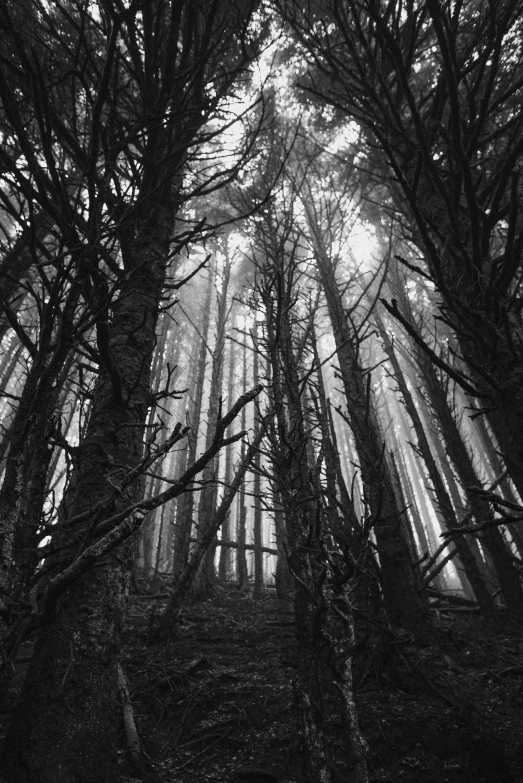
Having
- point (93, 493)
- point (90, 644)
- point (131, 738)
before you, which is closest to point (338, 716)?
point (131, 738)

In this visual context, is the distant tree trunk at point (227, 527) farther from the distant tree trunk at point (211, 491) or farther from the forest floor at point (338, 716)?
the forest floor at point (338, 716)

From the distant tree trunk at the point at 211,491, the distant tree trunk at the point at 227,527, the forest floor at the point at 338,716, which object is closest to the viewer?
the forest floor at the point at 338,716

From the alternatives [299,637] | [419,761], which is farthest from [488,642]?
[299,637]

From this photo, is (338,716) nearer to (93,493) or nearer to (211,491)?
(93,493)

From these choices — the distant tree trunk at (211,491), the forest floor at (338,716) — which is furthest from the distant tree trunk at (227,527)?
the forest floor at (338,716)

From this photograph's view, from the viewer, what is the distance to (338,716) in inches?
125

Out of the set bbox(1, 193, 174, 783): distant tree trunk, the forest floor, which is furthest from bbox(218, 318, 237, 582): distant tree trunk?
bbox(1, 193, 174, 783): distant tree trunk

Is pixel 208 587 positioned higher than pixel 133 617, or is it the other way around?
pixel 208 587

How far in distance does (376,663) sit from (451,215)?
3.96m

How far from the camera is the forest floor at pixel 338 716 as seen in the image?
259 centimetres

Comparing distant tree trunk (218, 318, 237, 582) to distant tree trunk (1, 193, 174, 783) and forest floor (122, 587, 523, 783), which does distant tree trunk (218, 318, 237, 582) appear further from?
distant tree trunk (1, 193, 174, 783)

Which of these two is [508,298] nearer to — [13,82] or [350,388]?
[13,82]

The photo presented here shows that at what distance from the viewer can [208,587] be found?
30.3 feet

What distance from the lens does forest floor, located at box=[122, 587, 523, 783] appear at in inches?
102
